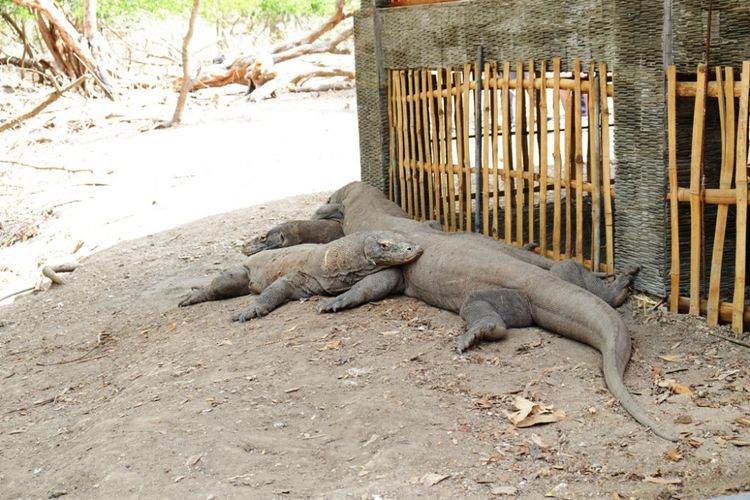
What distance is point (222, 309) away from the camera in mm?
8070

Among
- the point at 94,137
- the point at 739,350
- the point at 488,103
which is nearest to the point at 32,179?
the point at 94,137

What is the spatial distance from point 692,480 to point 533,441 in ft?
2.66

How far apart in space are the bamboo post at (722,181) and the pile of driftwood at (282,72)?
628 inches

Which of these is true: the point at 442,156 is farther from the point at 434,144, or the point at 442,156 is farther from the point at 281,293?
the point at 281,293

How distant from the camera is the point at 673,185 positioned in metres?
5.92

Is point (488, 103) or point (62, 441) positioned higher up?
point (488, 103)

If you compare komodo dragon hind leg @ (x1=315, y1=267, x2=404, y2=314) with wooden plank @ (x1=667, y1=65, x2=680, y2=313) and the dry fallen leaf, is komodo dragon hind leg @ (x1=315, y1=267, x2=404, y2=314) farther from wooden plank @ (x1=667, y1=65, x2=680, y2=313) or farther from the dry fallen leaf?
the dry fallen leaf

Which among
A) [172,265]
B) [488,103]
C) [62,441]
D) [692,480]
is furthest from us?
[172,265]

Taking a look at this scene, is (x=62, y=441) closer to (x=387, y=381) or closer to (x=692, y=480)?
(x=387, y=381)

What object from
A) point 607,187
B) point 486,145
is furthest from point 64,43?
point 607,187

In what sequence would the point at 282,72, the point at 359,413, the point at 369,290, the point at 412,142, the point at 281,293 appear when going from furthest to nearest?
the point at 282,72
the point at 412,142
the point at 281,293
the point at 369,290
the point at 359,413

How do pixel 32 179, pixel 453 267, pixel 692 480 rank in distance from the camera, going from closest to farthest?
pixel 692 480 < pixel 453 267 < pixel 32 179

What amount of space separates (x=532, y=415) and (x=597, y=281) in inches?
74.8

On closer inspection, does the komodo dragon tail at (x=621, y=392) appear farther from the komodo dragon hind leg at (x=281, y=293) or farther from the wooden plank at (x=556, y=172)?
the komodo dragon hind leg at (x=281, y=293)
